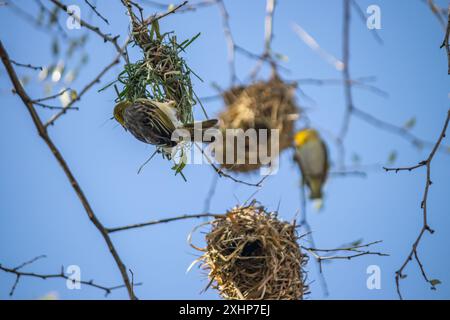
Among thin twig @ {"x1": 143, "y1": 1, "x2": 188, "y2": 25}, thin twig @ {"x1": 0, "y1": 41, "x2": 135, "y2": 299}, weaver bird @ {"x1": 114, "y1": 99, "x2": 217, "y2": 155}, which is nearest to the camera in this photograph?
thin twig @ {"x1": 0, "y1": 41, "x2": 135, "y2": 299}

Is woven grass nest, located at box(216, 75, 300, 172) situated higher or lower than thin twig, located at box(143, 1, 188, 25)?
higher

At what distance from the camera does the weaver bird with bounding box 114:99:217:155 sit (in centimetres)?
196

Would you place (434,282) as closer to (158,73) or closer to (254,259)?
(254,259)

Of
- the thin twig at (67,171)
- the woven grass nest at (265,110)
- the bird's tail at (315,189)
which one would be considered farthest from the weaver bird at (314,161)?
the thin twig at (67,171)

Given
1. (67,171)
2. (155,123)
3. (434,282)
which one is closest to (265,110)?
(155,123)

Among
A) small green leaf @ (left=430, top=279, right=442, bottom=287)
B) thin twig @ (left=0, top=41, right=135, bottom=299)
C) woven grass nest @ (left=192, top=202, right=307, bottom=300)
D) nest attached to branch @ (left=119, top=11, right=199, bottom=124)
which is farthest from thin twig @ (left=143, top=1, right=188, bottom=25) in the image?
small green leaf @ (left=430, top=279, right=442, bottom=287)

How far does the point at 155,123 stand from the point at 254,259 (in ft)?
2.04

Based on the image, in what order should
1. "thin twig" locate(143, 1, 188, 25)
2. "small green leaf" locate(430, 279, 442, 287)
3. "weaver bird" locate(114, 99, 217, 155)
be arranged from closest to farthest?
"thin twig" locate(143, 1, 188, 25) < "small green leaf" locate(430, 279, 442, 287) < "weaver bird" locate(114, 99, 217, 155)

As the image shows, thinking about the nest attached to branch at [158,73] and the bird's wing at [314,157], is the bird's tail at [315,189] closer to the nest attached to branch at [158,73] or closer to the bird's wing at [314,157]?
the bird's wing at [314,157]

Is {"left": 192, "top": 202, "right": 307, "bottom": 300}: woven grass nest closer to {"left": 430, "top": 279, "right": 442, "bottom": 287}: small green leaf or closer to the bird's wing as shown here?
the bird's wing

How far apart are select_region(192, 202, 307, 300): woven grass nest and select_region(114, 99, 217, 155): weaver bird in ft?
1.08

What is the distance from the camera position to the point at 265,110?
9.18ft
